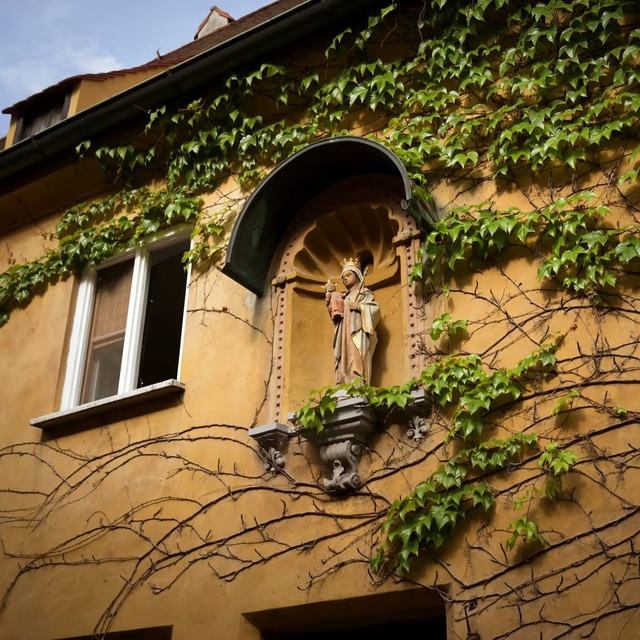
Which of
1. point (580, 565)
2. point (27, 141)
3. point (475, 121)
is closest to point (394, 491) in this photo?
point (580, 565)

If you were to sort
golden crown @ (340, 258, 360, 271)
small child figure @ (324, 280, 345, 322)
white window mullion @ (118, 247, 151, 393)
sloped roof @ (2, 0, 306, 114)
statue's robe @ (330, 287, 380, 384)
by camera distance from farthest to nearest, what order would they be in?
sloped roof @ (2, 0, 306, 114)
white window mullion @ (118, 247, 151, 393)
golden crown @ (340, 258, 360, 271)
small child figure @ (324, 280, 345, 322)
statue's robe @ (330, 287, 380, 384)

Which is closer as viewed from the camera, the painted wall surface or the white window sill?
the painted wall surface

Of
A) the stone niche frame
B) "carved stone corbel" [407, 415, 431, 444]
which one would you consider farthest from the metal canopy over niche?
"carved stone corbel" [407, 415, 431, 444]

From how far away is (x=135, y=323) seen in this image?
25.6 feet

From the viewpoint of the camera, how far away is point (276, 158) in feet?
24.5

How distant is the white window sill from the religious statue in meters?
1.33

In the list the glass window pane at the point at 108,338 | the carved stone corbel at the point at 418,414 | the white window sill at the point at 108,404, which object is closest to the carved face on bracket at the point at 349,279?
the carved stone corbel at the point at 418,414

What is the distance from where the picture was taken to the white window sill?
6.97 metres

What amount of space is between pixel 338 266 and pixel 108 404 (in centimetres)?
205

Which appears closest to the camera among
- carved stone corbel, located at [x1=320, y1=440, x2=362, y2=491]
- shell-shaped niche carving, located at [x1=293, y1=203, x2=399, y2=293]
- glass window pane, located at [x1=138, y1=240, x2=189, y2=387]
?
carved stone corbel, located at [x1=320, y1=440, x2=362, y2=491]

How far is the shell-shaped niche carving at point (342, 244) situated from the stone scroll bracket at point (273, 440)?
1.21 metres

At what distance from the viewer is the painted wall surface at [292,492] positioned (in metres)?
5.08

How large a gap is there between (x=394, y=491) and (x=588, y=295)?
165cm

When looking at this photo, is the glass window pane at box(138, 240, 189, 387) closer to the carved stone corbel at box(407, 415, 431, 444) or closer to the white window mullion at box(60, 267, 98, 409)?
the white window mullion at box(60, 267, 98, 409)
